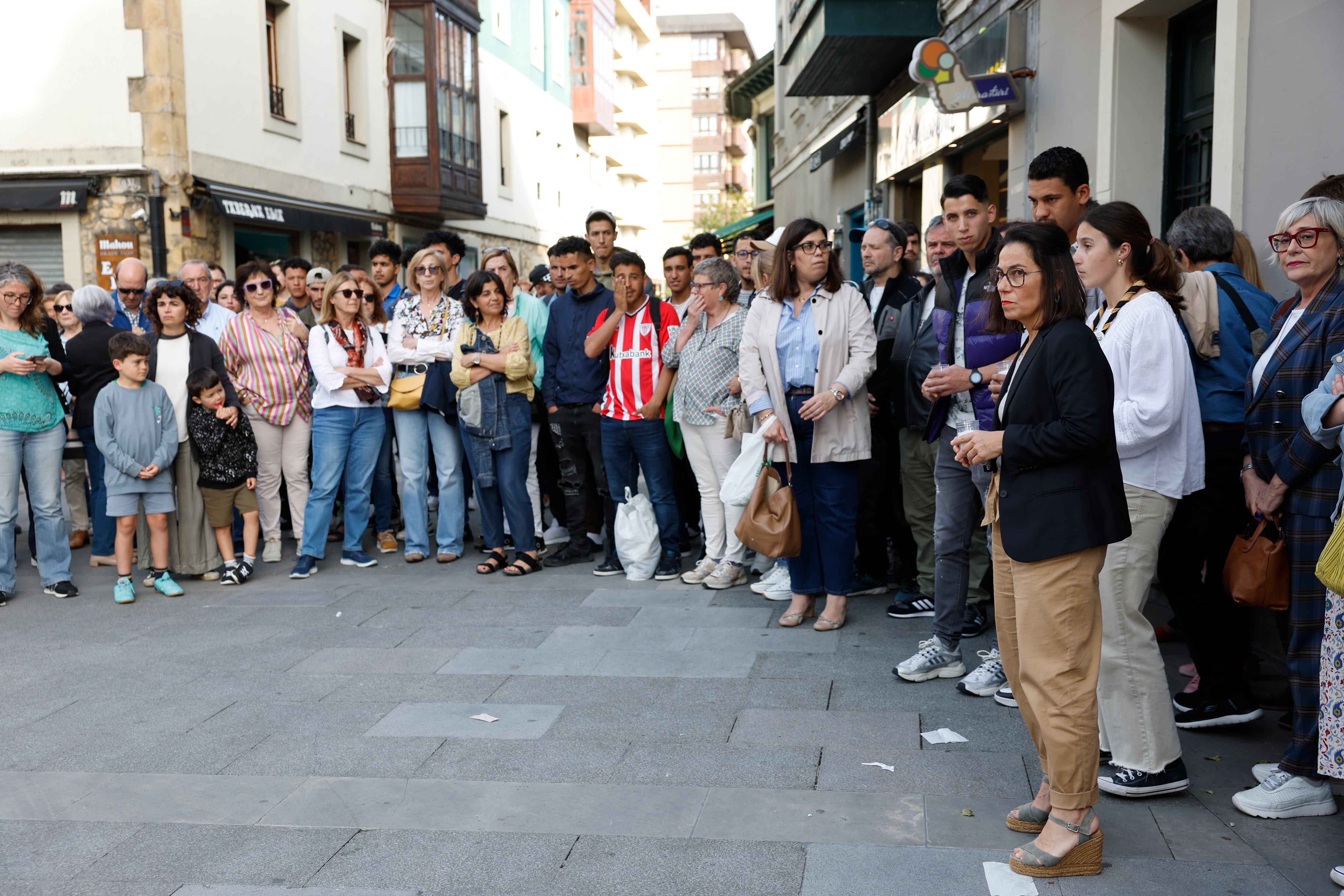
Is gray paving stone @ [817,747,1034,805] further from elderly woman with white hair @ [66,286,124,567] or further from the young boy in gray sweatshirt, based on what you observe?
elderly woman with white hair @ [66,286,124,567]

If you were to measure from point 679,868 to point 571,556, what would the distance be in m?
4.81

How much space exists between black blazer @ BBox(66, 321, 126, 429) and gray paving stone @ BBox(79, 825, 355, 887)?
5075mm

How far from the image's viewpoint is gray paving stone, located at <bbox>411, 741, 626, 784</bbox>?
4.20 metres

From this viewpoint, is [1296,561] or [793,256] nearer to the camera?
[1296,561]

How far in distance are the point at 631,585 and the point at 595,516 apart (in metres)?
1.32

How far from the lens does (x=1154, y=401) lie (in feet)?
12.0

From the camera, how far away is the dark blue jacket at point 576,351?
773 cm

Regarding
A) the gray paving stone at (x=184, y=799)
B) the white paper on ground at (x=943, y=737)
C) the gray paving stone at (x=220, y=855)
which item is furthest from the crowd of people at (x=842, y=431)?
the gray paving stone at (x=184, y=799)

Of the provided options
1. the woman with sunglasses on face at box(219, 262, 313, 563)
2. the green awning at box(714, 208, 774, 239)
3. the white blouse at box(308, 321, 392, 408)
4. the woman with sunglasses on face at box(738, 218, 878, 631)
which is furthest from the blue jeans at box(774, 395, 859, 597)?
the green awning at box(714, 208, 774, 239)

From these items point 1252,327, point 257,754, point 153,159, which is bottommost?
point 257,754

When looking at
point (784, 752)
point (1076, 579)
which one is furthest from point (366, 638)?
point (1076, 579)

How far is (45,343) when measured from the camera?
7395 mm

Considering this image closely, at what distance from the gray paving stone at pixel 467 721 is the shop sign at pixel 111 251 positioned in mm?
13115

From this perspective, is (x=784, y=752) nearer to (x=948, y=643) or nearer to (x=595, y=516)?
(x=948, y=643)
